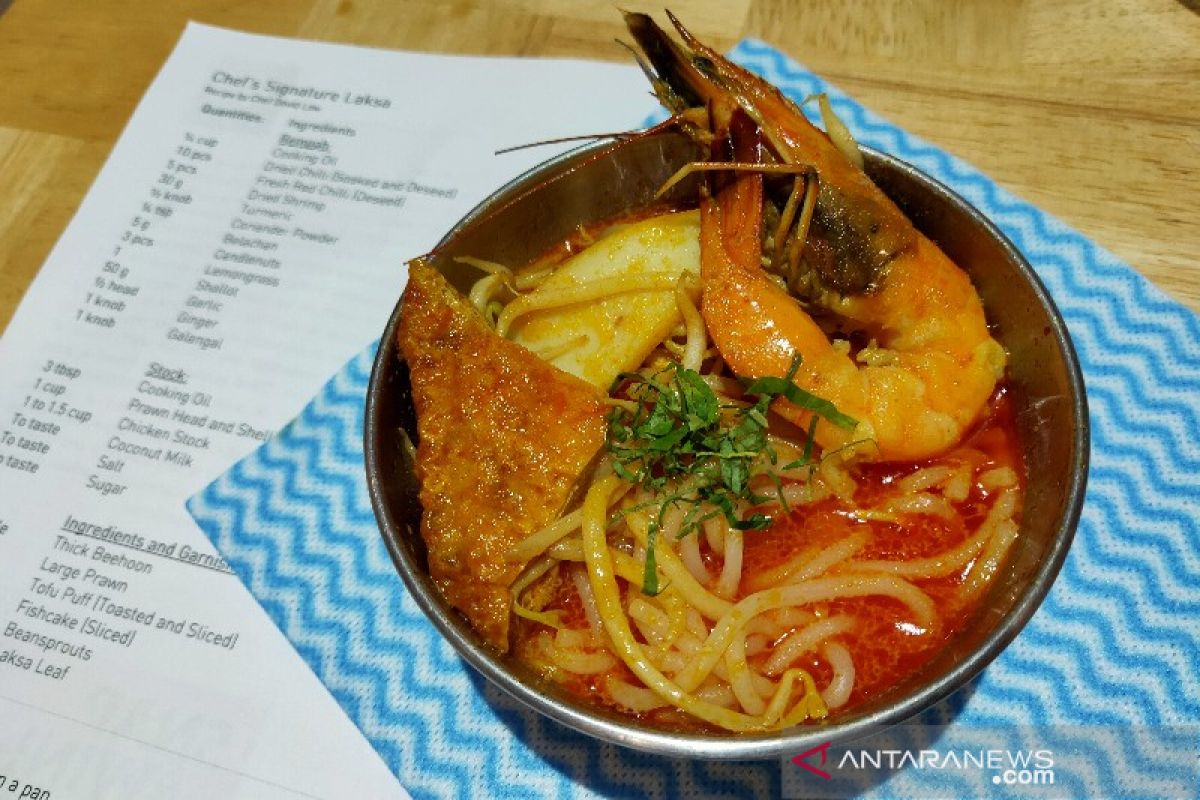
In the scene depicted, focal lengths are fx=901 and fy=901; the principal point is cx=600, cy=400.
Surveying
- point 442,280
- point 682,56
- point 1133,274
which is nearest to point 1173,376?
point 1133,274

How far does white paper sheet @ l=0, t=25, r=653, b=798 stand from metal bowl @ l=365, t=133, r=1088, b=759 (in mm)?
509

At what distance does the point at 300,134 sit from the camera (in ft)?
9.33

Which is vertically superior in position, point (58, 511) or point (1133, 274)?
point (1133, 274)

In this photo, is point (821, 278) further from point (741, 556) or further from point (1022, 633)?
point (1022, 633)

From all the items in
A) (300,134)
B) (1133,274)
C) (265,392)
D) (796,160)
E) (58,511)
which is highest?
(796,160)

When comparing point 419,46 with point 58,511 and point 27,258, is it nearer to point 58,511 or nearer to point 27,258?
point 27,258

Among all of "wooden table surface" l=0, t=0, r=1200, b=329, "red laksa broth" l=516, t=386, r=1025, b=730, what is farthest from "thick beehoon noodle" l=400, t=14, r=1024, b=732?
"wooden table surface" l=0, t=0, r=1200, b=329

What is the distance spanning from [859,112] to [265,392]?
1.80m

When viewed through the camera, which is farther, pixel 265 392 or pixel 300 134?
pixel 300 134

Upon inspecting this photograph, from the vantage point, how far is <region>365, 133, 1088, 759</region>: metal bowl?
1.44 meters

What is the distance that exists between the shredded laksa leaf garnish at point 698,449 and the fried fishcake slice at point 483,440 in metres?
0.08

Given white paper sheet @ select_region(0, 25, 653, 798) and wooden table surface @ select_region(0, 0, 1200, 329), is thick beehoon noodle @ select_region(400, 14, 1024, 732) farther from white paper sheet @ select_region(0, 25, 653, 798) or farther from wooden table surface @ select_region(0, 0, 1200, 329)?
wooden table surface @ select_region(0, 0, 1200, 329)

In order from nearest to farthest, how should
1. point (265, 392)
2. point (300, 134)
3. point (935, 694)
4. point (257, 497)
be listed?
point (935, 694)
point (257, 497)
point (265, 392)
point (300, 134)

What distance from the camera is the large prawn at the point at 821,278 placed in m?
1.69
